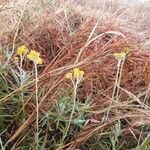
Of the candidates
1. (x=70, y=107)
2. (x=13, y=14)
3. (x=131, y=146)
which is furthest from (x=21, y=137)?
(x=13, y=14)

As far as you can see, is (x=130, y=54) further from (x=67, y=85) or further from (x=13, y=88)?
(x=13, y=88)

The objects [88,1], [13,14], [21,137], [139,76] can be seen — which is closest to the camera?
[21,137]

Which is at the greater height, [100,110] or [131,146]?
[100,110]

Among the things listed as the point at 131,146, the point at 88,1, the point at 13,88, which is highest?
the point at 13,88

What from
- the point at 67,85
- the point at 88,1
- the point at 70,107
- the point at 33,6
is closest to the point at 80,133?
the point at 70,107

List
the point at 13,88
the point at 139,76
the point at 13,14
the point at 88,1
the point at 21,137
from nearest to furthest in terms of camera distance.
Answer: the point at 21,137 → the point at 13,88 → the point at 139,76 → the point at 13,14 → the point at 88,1

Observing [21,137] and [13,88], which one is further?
[13,88]

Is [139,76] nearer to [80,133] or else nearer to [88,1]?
[80,133]

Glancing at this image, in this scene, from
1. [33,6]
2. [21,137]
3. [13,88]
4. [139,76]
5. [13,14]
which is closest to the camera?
[21,137]

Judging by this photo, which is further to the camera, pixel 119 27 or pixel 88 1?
pixel 88 1
